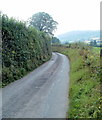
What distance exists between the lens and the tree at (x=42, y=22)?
56484mm

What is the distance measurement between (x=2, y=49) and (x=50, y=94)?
569cm

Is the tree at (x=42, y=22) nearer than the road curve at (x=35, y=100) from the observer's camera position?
No

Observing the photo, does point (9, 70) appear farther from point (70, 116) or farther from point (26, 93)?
point (70, 116)

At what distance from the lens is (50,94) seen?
959cm

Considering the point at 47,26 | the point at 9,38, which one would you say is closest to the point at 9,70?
the point at 9,38

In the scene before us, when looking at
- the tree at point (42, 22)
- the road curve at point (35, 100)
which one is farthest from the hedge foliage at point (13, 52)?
the tree at point (42, 22)

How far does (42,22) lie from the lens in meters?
57.3

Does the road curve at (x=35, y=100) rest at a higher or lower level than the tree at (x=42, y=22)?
lower

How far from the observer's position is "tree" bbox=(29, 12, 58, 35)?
56.5m

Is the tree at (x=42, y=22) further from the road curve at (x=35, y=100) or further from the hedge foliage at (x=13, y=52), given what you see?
the road curve at (x=35, y=100)

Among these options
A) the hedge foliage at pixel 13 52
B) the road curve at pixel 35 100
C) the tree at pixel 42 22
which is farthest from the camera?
the tree at pixel 42 22

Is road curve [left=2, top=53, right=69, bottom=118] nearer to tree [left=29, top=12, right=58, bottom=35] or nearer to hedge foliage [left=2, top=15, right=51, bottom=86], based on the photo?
hedge foliage [left=2, top=15, right=51, bottom=86]

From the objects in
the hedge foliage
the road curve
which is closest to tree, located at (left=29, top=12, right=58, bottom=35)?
the hedge foliage

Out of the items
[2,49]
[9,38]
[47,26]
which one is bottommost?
[2,49]
